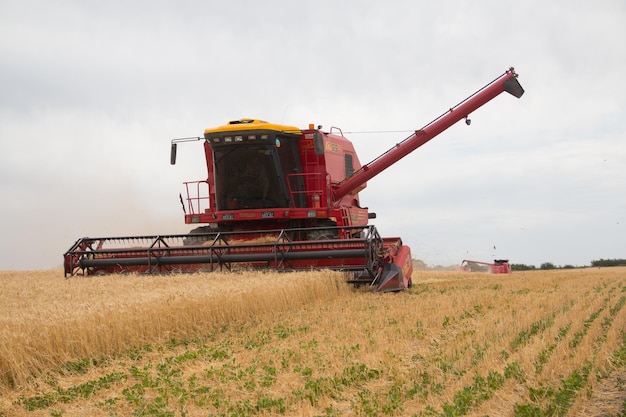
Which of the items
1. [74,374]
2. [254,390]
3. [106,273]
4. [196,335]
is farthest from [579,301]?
[106,273]

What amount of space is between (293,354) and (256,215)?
6.28 m

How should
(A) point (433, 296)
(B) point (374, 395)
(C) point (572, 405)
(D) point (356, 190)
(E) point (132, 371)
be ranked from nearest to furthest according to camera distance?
(C) point (572, 405) < (B) point (374, 395) < (E) point (132, 371) < (A) point (433, 296) < (D) point (356, 190)

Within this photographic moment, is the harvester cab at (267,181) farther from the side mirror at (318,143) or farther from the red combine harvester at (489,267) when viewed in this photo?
the red combine harvester at (489,267)

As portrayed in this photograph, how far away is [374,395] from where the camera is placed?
14.2 ft

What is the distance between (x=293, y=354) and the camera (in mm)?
5738

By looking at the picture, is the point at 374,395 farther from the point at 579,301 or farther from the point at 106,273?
the point at 106,273

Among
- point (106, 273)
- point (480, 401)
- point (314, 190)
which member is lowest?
point (480, 401)

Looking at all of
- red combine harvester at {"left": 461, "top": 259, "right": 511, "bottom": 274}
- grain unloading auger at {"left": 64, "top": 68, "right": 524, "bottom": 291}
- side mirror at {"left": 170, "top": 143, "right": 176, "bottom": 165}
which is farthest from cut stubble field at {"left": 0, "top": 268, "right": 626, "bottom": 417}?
red combine harvester at {"left": 461, "top": 259, "right": 511, "bottom": 274}

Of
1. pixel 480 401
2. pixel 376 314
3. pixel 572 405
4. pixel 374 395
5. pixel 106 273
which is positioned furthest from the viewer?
pixel 106 273

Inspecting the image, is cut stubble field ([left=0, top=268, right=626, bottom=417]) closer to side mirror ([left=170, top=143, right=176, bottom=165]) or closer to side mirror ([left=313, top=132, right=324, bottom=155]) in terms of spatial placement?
side mirror ([left=313, top=132, right=324, bottom=155])

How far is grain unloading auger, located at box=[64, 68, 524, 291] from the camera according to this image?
11.3m

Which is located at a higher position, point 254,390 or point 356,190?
point 356,190

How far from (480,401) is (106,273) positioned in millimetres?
9150

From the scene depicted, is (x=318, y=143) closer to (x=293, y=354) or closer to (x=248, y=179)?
(x=248, y=179)
